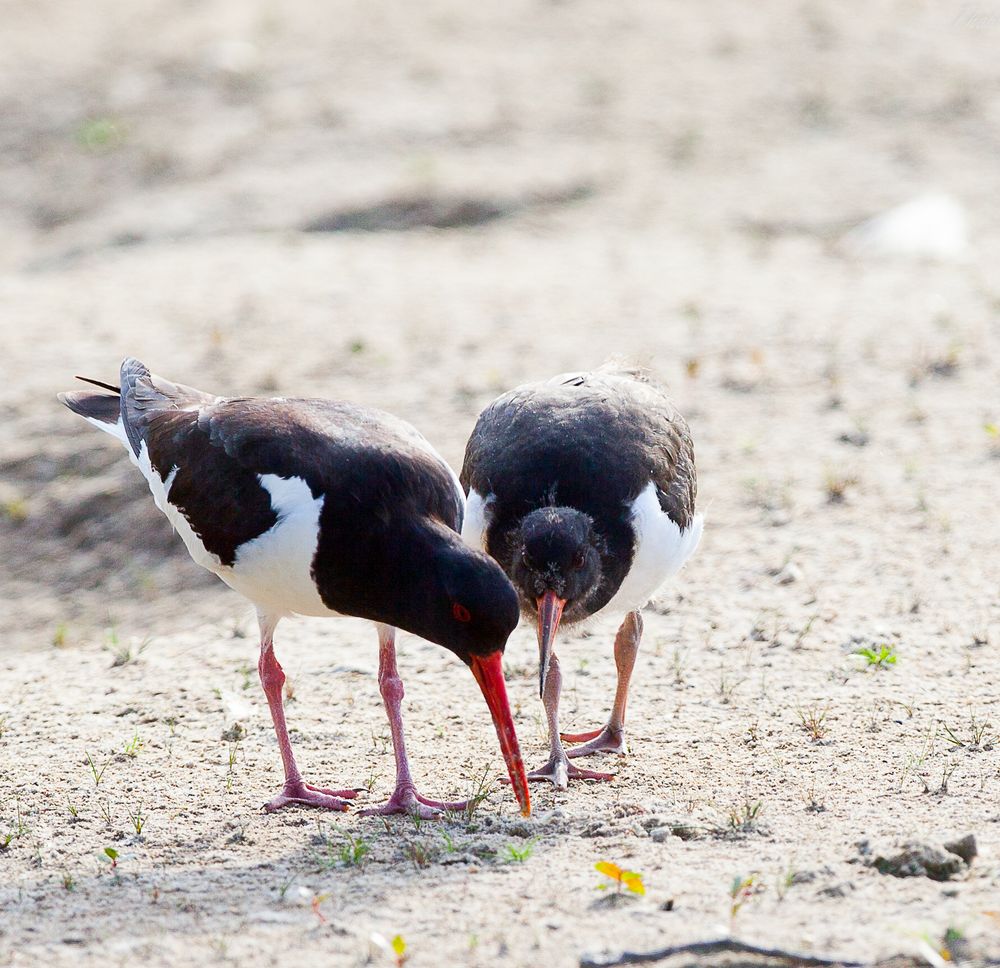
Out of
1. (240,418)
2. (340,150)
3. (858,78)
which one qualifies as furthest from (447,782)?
(858,78)

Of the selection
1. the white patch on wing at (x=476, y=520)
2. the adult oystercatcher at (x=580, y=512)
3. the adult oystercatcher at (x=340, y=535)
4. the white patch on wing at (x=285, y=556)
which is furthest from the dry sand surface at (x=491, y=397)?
the white patch on wing at (x=476, y=520)

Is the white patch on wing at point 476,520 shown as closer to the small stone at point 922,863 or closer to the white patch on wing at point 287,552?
the white patch on wing at point 287,552

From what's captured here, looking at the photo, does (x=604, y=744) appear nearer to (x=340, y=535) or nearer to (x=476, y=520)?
(x=476, y=520)

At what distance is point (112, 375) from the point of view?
937 cm

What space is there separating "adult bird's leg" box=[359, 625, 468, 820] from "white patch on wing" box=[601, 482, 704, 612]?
84 cm

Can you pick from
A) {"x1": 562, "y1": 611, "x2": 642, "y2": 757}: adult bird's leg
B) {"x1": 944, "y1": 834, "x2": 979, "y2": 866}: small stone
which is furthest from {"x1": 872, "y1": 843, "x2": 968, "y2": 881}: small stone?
{"x1": 562, "y1": 611, "x2": 642, "y2": 757}: adult bird's leg

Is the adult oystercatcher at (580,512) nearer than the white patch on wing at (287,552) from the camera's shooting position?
No

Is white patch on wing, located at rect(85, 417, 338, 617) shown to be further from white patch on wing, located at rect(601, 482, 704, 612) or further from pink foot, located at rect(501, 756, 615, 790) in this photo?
pink foot, located at rect(501, 756, 615, 790)

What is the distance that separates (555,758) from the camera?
17.9ft

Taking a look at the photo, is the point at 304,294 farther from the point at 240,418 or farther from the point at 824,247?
the point at 240,418

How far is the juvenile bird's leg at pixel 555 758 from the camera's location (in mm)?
5367

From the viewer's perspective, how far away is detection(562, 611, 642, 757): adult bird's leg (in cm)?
566

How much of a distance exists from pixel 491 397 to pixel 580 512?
3.60 meters

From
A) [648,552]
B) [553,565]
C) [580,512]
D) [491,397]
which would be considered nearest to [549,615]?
[553,565]
